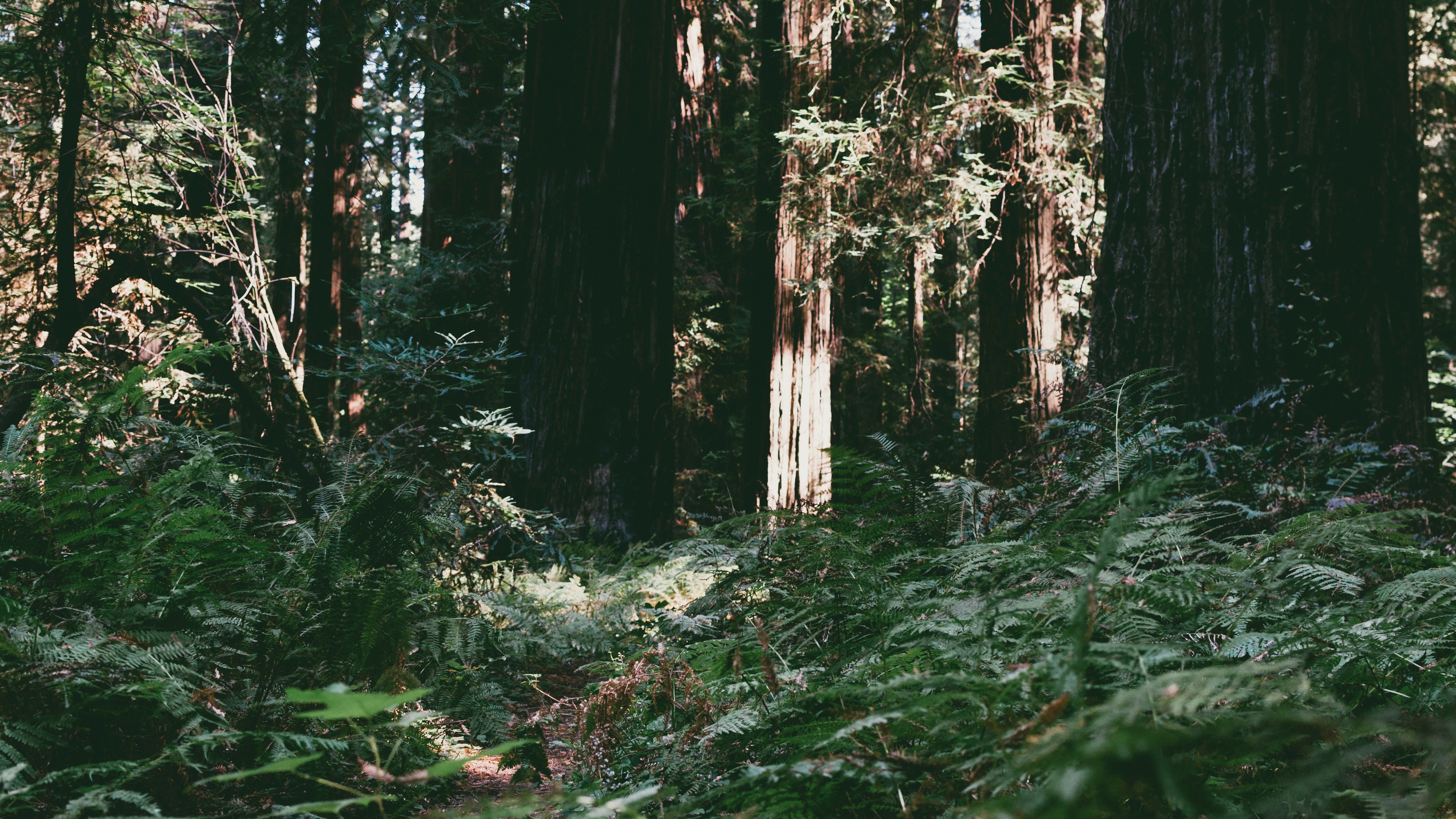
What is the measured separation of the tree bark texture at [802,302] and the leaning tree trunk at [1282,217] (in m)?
5.27

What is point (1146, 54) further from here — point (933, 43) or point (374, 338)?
point (374, 338)

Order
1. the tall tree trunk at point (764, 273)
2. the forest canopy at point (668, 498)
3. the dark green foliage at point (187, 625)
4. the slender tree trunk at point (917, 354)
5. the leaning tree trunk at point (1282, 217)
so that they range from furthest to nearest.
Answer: the slender tree trunk at point (917, 354)
the tall tree trunk at point (764, 273)
the leaning tree trunk at point (1282, 217)
the dark green foliage at point (187, 625)
the forest canopy at point (668, 498)

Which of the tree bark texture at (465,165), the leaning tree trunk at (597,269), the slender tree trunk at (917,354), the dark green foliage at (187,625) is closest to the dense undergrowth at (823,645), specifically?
the dark green foliage at (187,625)

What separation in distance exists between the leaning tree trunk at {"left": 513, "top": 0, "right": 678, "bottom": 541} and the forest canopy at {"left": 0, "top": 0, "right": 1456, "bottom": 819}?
34 millimetres

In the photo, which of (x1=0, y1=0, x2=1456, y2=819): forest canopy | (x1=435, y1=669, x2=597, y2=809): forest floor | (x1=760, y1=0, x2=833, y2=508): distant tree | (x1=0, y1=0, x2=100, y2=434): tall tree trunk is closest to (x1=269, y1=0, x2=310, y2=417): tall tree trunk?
(x1=0, y1=0, x2=1456, y2=819): forest canopy

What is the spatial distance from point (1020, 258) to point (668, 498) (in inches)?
208

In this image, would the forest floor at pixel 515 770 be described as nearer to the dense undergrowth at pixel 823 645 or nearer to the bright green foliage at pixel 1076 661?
the dense undergrowth at pixel 823 645

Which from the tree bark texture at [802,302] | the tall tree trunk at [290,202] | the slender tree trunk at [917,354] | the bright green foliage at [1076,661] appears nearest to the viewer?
the bright green foliage at [1076,661]

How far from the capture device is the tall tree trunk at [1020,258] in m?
9.17

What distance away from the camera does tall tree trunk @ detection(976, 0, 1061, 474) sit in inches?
361

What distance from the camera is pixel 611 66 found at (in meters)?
6.71

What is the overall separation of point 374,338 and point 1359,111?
8.13 meters

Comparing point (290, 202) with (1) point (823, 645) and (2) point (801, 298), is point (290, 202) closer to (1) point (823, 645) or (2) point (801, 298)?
(2) point (801, 298)

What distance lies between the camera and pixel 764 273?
9.85m
